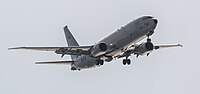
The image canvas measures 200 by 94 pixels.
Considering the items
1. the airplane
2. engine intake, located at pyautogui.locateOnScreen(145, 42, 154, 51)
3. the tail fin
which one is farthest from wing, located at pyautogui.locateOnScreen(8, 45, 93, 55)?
the tail fin

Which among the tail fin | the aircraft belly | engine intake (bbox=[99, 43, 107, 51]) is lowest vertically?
the aircraft belly

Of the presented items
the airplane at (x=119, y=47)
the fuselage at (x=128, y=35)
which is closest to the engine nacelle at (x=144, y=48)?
→ the airplane at (x=119, y=47)

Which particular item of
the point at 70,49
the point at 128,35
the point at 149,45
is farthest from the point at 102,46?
the point at 149,45

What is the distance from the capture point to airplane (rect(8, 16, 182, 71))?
72750mm

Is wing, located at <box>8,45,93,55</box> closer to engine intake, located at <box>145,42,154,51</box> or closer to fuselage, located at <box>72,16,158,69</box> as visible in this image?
fuselage, located at <box>72,16,158,69</box>

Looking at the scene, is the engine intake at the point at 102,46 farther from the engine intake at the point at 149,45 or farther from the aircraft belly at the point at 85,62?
the engine intake at the point at 149,45

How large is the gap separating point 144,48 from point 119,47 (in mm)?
5077

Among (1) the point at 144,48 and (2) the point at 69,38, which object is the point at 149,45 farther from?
(2) the point at 69,38

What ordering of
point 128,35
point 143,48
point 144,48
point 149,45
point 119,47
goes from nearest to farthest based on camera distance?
point 128,35 → point 119,47 → point 149,45 → point 144,48 → point 143,48

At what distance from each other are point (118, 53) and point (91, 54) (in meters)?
4.25

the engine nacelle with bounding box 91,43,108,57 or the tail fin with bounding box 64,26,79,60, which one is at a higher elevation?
the tail fin with bounding box 64,26,79,60

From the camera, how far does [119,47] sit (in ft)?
242

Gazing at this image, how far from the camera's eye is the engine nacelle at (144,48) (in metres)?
75.4

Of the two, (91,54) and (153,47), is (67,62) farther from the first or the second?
(153,47)
